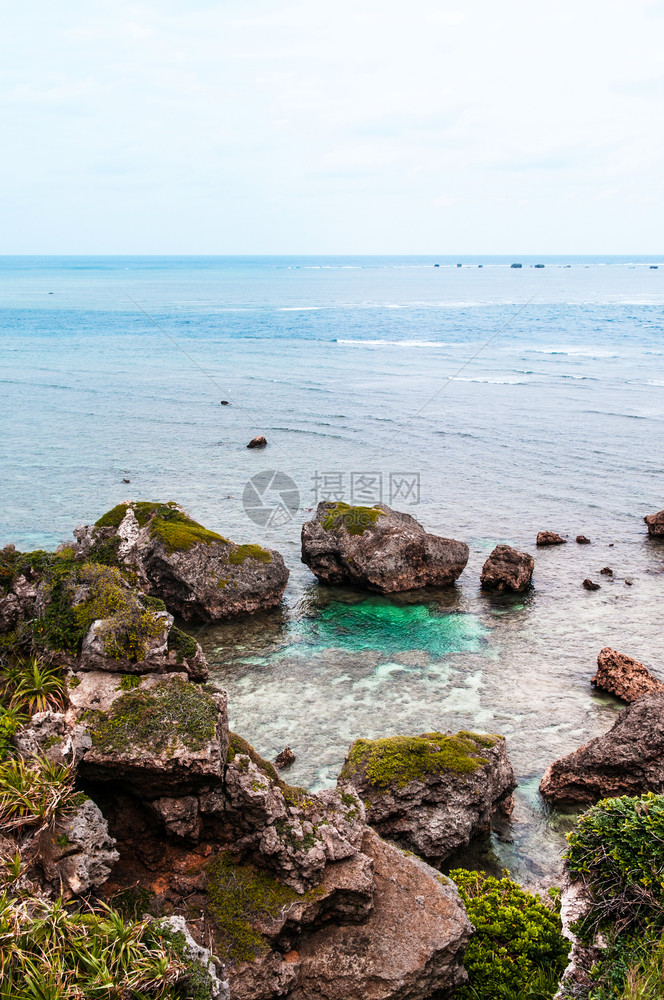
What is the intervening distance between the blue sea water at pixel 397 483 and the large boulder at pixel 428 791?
1552 millimetres

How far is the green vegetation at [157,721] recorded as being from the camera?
480 inches

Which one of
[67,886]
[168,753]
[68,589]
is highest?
[68,589]

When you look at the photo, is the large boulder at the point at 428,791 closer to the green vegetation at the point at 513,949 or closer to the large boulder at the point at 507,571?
the green vegetation at the point at 513,949

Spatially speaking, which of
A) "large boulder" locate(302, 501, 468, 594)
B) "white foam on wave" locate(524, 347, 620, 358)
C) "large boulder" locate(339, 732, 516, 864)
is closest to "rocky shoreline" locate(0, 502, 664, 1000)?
"large boulder" locate(339, 732, 516, 864)

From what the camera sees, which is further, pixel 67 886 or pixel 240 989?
pixel 240 989

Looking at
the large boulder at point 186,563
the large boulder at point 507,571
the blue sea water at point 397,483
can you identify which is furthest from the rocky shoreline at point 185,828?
the large boulder at point 507,571

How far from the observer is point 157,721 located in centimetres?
1261

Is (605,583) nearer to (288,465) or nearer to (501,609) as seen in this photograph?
(501,609)

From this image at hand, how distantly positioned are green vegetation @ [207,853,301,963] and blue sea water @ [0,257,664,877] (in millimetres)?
7273

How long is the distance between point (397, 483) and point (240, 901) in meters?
36.4

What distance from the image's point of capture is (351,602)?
30.7 meters

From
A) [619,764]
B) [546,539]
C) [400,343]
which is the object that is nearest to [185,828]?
[619,764]

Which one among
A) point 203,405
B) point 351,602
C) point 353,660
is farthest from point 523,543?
point 203,405

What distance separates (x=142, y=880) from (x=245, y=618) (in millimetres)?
16966
